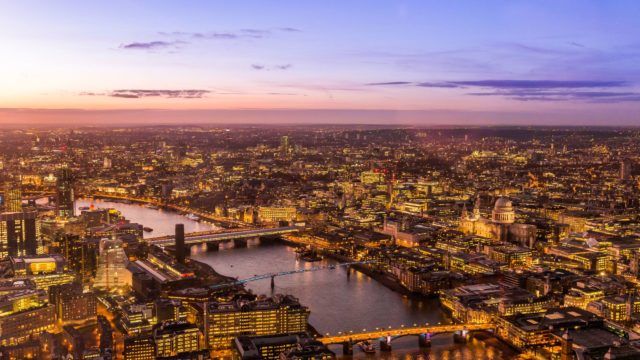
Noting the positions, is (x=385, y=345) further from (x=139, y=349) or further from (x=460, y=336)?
(x=139, y=349)

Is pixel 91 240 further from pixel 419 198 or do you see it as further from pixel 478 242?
pixel 419 198

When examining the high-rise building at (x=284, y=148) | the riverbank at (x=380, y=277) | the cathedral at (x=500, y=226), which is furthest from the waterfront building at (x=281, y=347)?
the high-rise building at (x=284, y=148)

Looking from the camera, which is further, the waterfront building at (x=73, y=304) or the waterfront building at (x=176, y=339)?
the waterfront building at (x=73, y=304)

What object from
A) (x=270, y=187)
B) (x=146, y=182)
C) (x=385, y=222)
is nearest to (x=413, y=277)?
(x=385, y=222)

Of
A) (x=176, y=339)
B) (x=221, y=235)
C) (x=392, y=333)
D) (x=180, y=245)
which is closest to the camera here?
(x=176, y=339)

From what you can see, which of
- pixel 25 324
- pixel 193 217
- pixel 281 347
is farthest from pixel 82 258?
pixel 193 217

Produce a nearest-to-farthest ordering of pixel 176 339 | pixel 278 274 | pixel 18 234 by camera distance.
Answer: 1. pixel 176 339
2. pixel 278 274
3. pixel 18 234

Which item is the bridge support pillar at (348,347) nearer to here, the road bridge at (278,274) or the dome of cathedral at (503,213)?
the road bridge at (278,274)
